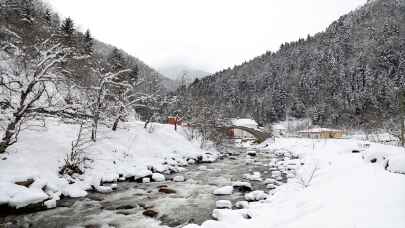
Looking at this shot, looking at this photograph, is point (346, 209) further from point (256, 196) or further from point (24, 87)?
point (24, 87)

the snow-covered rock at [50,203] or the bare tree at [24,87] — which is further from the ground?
the bare tree at [24,87]

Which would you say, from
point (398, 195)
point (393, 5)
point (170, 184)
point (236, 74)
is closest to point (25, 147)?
point (170, 184)

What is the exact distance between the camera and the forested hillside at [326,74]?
308 feet

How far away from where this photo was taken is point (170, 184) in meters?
16.9

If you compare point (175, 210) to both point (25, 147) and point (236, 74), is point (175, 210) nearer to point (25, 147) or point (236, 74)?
point (25, 147)

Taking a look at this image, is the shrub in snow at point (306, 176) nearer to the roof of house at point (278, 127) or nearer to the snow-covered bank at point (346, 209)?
the snow-covered bank at point (346, 209)

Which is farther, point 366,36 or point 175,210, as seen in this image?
point 366,36

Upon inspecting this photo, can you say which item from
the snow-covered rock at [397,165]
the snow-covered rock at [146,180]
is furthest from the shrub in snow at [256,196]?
the snow-covered rock at [146,180]

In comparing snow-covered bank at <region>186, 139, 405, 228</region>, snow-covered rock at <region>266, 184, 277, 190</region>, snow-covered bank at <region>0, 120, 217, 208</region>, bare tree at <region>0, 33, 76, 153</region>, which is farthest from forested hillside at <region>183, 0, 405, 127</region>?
snow-covered bank at <region>186, 139, 405, 228</region>

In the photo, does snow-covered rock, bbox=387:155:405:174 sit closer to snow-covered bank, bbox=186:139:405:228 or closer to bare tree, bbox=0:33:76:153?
snow-covered bank, bbox=186:139:405:228

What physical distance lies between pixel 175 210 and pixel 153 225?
194 centimetres

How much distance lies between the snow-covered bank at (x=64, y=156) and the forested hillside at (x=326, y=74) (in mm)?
58332

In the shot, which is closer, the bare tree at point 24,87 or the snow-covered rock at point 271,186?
the bare tree at point 24,87

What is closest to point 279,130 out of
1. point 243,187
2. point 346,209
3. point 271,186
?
point 271,186
